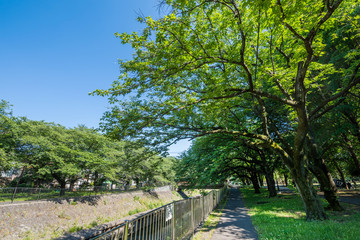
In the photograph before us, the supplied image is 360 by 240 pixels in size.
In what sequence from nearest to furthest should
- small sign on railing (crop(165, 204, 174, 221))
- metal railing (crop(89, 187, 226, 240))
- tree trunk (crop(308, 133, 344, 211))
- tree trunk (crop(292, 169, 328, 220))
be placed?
metal railing (crop(89, 187, 226, 240)), small sign on railing (crop(165, 204, 174, 221)), tree trunk (crop(292, 169, 328, 220)), tree trunk (crop(308, 133, 344, 211))

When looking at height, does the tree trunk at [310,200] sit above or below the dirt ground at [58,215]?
above

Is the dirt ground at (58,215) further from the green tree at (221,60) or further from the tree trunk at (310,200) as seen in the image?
the tree trunk at (310,200)

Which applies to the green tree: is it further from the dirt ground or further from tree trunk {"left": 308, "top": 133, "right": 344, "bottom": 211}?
the dirt ground

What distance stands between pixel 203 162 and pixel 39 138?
17.5 m

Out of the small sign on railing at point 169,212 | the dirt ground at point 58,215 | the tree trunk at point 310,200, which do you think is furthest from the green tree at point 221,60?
the dirt ground at point 58,215

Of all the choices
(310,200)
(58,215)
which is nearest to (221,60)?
(310,200)

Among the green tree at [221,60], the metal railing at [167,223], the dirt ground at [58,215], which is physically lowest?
the dirt ground at [58,215]

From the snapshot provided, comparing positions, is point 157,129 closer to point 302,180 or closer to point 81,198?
point 302,180

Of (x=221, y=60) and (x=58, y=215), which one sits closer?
(x=221, y=60)

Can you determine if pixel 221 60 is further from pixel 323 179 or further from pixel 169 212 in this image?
pixel 323 179

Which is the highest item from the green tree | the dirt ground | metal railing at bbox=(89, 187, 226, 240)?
the green tree

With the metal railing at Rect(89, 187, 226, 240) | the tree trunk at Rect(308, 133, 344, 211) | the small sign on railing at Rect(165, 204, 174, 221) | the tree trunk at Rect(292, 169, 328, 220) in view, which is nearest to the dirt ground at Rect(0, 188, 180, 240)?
the metal railing at Rect(89, 187, 226, 240)

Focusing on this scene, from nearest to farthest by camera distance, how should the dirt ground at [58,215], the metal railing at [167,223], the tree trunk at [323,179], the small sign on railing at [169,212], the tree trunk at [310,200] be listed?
the metal railing at [167,223]
the small sign on railing at [169,212]
the tree trunk at [310,200]
the tree trunk at [323,179]
the dirt ground at [58,215]

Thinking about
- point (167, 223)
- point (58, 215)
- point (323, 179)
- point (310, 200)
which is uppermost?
point (323, 179)
